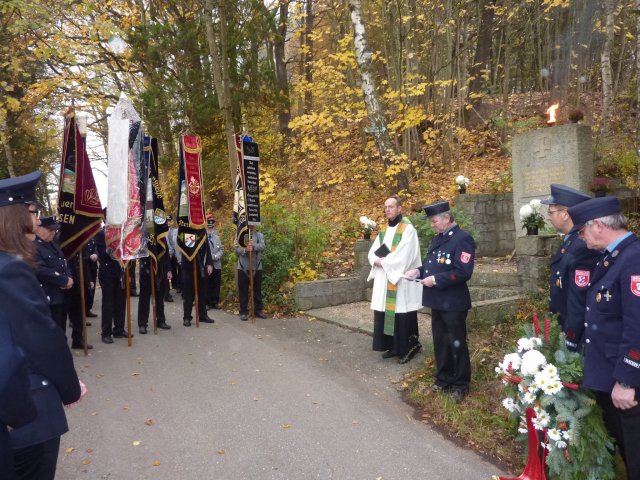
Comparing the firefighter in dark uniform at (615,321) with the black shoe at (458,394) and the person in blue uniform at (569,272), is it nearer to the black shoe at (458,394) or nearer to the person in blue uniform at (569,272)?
the person in blue uniform at (569,272)

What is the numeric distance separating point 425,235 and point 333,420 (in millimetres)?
4758

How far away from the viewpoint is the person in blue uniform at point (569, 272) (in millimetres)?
3584

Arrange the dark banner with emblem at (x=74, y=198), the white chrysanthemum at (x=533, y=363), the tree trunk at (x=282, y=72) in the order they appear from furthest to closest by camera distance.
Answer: the tree trunk at (x=282, y=72) < the dark banner with emblem at (x=74, y=198) < the white chrysanthemum at (x=533, y=363)

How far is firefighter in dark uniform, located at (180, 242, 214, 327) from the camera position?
9102 mm

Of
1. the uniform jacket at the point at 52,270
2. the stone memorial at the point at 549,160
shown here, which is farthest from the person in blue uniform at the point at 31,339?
the stone memorial at the point at 549,160

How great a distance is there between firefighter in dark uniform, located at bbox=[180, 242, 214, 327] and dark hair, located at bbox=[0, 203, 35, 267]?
668 centimetres

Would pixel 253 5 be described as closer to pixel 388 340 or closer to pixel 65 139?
pixel 65 139

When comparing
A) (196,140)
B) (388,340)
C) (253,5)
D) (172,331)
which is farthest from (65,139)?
(253,5)

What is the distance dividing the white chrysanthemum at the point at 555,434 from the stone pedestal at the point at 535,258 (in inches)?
160

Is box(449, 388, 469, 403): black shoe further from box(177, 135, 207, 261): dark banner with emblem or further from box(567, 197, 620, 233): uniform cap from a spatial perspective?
box(177, 135, 207, 261): dark banner with emblem

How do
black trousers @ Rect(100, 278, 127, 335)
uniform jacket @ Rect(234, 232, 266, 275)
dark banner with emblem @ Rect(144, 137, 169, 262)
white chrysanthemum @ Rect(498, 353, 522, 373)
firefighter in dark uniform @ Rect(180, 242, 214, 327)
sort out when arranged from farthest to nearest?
uniform jacket @ Rect(234, 232, 266, 275)
firefighter in dark uniform @ Rect(180, 242, 214, 327)
dark banner with emblem @ Rect(144, 137, 169, 262)
black trousers @ Rect(100, 278, 127, 335)
white chrysanthemum @ Rect(498, 353, 522, 373)

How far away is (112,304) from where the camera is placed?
8172mm

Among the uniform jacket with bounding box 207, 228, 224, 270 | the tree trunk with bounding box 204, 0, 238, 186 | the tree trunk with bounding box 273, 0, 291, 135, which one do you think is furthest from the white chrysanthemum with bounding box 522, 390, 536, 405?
the tree trunk with bounding box 273, 0, 291, 135

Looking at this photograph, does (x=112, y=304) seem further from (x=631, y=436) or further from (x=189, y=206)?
(x=631, y=436)
